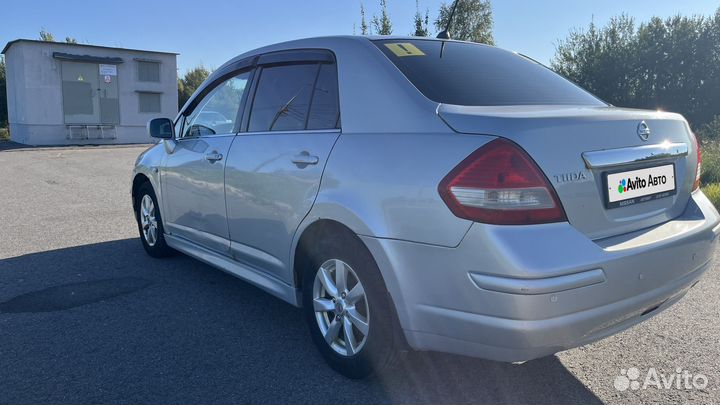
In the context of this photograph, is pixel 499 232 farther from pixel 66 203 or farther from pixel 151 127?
pixel 66 203

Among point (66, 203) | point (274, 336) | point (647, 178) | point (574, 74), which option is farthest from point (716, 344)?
point (574, 74)

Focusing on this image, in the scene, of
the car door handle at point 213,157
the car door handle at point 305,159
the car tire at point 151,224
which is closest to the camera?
the car door handle at point 305,159

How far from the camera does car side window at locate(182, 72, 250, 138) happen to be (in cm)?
396

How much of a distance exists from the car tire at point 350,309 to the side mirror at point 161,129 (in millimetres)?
2321

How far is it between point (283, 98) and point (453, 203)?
65.3 inches

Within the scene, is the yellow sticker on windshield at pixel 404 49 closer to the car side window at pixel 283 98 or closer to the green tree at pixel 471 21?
the car side window at pixel 283 98

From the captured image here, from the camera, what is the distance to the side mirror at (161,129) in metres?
4.70

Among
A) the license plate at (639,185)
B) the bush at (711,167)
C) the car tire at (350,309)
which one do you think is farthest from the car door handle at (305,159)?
the bush at (711,167)

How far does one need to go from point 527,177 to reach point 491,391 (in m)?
1.18

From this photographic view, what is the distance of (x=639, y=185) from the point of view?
2529 millimetres

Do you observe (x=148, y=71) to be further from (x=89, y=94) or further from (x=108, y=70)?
(x=89, y=94)

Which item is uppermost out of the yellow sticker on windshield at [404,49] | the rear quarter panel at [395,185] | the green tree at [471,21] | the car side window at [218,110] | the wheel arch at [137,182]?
the green tree at [471,21]

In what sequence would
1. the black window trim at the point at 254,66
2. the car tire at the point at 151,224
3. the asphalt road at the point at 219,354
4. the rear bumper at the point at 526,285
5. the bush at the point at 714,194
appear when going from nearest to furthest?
the rear bumper at the point at 526,285 → the asphalt road at the point at 219,354 → the black window trim at the point at 254,66 → the car tire at the point at 151,224 → the bush at the point at 714,194

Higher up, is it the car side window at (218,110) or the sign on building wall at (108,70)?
the sign on building wall at (108,70)
